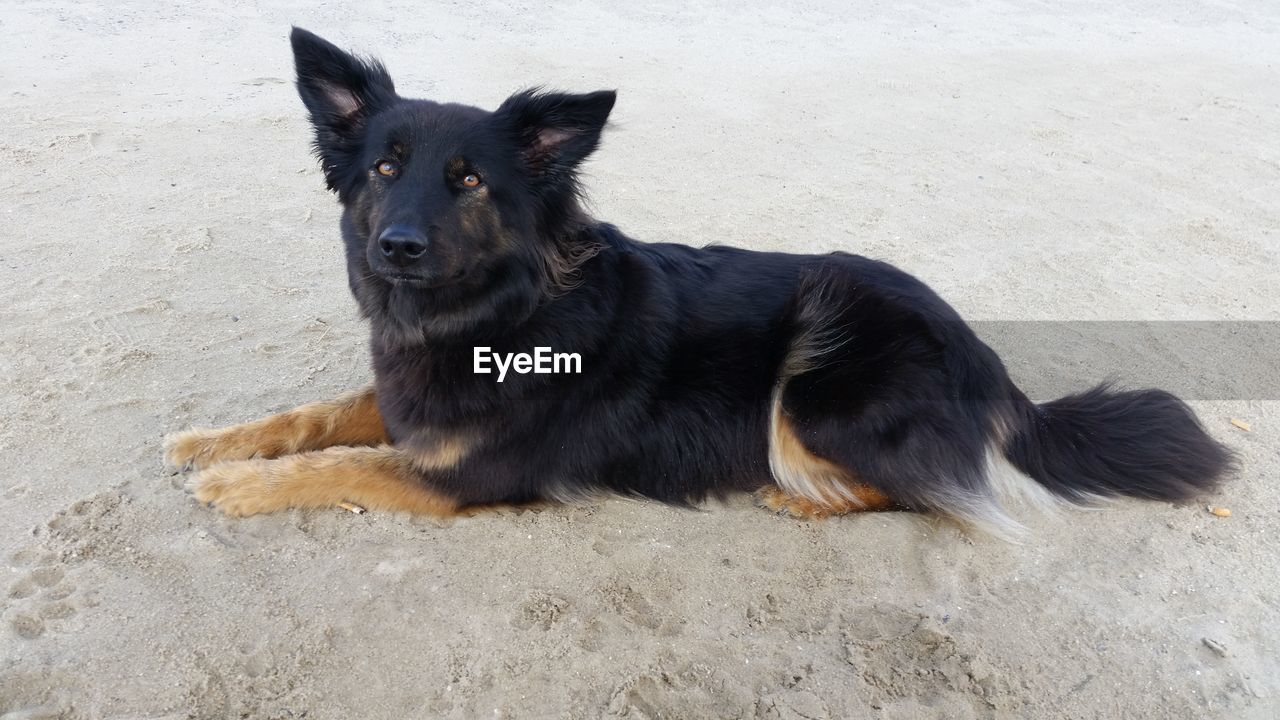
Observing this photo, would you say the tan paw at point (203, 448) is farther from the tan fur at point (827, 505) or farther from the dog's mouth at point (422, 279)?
the tan fur at point (827, 505)

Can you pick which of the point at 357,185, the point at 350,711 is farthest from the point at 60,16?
the point at 350,711

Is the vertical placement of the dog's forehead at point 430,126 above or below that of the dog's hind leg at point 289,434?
above

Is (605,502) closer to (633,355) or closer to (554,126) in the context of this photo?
(633,355)

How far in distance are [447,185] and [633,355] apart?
106 centimetres

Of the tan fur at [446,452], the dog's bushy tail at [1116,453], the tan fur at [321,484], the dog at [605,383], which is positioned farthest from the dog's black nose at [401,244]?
the dog's bushy tail at [1116,453]

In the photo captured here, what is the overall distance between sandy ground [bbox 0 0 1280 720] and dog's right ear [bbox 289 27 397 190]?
142 cm

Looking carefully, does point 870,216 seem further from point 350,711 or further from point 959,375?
point 350,711

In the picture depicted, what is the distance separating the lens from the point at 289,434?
3.99 m

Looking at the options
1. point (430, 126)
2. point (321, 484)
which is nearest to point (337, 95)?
point (430, 126)

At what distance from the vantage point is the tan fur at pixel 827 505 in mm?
3904

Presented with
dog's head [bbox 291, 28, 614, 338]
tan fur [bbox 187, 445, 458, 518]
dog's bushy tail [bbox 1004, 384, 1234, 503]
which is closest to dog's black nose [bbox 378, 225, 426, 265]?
dog's head [bbox 291, 28, 614, 338]

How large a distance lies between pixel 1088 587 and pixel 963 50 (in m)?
10.4

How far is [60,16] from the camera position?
9789 millimetres

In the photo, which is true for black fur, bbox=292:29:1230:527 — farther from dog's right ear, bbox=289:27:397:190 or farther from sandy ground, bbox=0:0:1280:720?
sandy ground, bbox=0:0:1280:720
